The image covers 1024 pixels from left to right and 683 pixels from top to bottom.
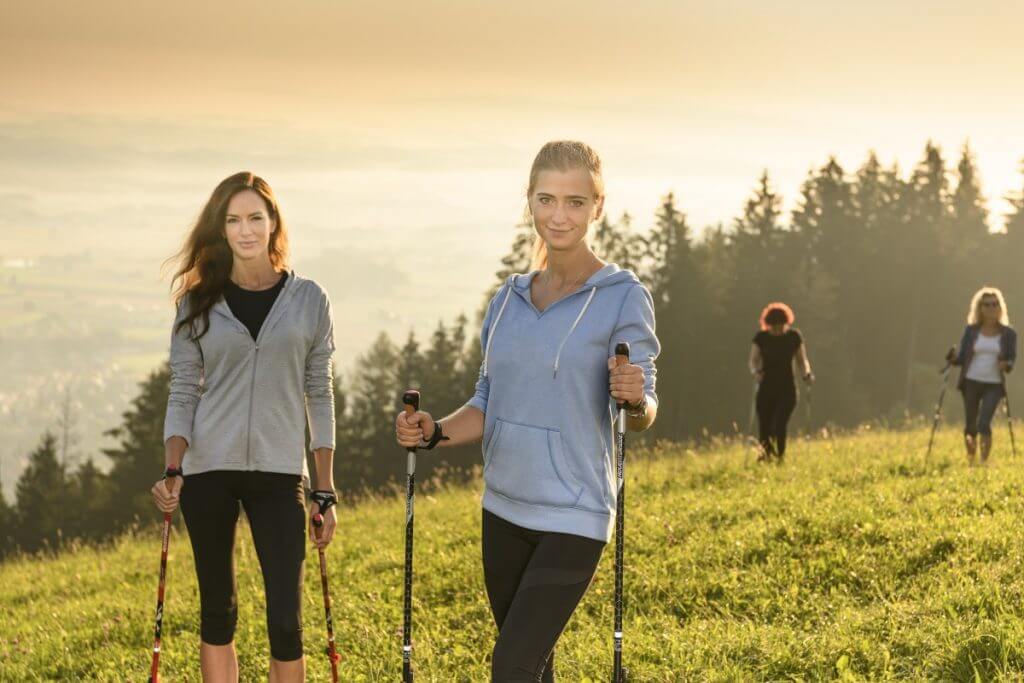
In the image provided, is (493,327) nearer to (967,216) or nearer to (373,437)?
(373,437)

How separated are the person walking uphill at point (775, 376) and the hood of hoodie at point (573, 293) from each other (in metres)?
10.6

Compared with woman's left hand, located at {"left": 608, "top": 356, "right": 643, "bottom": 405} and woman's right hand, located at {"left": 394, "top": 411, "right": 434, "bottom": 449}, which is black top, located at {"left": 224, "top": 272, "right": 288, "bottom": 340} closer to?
woman's right hand, located at {"left": 394, "top": 411, "right": 434, "bottom": 449}

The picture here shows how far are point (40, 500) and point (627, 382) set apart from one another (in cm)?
6733

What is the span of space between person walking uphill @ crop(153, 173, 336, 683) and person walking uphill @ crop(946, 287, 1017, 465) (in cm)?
1190

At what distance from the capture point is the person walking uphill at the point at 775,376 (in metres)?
14.8

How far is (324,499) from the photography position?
5777 mm

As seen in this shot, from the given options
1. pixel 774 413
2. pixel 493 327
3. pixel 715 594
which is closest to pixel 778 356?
pixel 774 413

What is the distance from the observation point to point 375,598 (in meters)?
9.84

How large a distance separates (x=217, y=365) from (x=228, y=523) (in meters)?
0.86

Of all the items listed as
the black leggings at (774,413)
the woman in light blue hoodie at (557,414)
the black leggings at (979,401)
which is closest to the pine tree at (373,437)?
the black leggings at (774,413)

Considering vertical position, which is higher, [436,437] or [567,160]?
[567,160]

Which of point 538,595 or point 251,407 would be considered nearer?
point 538,595

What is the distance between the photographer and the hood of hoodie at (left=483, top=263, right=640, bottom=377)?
4.37 m

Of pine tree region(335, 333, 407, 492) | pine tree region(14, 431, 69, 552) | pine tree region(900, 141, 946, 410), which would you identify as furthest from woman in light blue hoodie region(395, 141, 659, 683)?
pine tree region(900, 141, 946, 410)
